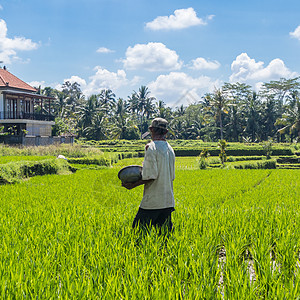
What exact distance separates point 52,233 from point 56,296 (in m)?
1.61

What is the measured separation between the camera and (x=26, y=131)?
24984 millimetres

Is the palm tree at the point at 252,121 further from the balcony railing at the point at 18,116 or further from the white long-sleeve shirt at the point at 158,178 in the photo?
the white long-sleeve shirt at the point at 158,178

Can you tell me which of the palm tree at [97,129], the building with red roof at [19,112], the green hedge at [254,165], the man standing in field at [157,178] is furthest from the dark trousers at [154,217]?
the palm tree at [97,129]

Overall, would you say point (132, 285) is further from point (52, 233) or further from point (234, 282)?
point (52, 233)

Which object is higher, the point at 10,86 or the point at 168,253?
the point at 10,86

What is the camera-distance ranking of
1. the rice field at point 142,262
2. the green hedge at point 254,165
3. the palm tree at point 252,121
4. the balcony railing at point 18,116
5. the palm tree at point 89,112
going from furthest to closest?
1. the palm tree at point 252,121
2. the palm tree at point 89,112
3. the balcony railing at point 18,116
4. the green hedge at point 254,165
5. the rice field at point 142,262

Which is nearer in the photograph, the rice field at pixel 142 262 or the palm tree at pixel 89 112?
the rice field at pixel 142 262

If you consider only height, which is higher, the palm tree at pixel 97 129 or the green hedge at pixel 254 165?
the palm tree at pixel 97 129

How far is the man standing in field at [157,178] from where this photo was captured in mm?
3262

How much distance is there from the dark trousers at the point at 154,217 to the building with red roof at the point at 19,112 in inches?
912

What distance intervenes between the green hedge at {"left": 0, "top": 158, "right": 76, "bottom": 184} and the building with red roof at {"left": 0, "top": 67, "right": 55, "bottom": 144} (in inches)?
480

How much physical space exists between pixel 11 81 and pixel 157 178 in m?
28.7

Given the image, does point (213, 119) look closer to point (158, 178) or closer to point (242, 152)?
point (242, 152)

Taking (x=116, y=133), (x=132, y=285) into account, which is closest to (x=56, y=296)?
(x=132, y=285)
